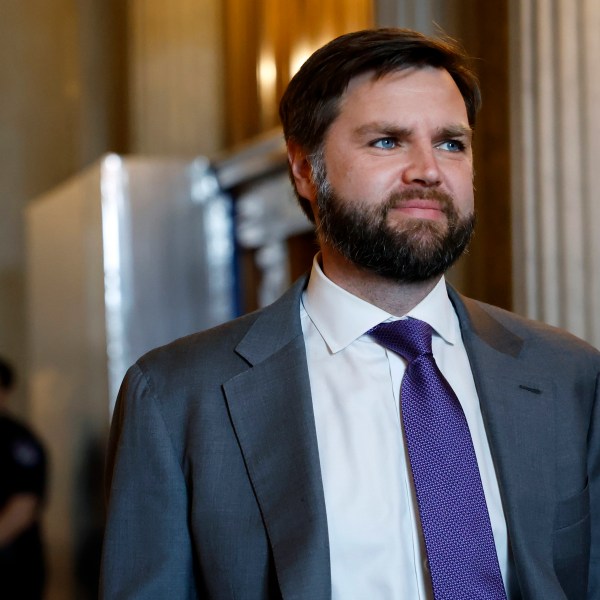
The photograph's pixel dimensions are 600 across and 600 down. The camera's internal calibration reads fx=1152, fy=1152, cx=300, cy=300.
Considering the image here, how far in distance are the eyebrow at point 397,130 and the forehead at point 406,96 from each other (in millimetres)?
18

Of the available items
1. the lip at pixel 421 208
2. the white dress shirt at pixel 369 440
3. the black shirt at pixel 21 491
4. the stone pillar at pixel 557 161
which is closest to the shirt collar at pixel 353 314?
the white dress shirt at pixel 369 440

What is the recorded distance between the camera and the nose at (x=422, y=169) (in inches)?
81.7

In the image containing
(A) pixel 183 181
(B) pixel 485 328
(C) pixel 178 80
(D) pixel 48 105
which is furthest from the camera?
(D) pixel 48 105

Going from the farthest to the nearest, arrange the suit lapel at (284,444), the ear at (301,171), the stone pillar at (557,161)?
1. the stone pillar at (557,161)
2. the ear at (301,171)
3. the suit lapel at (284,444)

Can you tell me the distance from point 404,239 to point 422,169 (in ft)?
0.43

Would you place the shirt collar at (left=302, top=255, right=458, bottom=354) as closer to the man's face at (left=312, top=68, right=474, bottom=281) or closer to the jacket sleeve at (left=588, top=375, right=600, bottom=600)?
the man's face at (left=312, top=68, right=474, bottom=281)

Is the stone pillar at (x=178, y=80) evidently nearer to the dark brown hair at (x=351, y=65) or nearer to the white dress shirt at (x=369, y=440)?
the dark brown hair at (x=351, y=65)

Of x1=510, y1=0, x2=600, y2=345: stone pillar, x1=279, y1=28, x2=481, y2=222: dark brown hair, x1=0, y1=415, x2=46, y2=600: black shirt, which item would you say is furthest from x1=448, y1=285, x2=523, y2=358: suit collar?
x1=0, y1=415, x2=46, y2=600: black shirt

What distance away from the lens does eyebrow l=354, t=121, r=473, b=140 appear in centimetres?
213

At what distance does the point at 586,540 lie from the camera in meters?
2.17

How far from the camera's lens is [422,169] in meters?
2.08

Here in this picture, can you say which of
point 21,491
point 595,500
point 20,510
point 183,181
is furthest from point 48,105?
point 595,500

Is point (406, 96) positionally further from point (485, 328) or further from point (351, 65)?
point (485, 328)

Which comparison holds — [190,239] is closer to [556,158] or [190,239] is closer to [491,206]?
[491,206]
